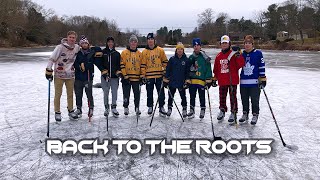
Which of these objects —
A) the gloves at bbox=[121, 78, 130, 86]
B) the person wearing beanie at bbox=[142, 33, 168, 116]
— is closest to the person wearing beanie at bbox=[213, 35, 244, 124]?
the person wearing beanie at bbox=[142, 33, 168, 116]

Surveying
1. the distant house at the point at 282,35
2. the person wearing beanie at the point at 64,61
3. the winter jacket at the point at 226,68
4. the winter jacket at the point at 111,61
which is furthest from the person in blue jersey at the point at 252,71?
the distant house at the point at 282,35

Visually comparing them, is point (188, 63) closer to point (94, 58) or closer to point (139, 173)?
point (94, 58)

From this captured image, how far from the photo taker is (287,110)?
277 inches

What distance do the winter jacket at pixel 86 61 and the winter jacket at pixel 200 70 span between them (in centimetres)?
188

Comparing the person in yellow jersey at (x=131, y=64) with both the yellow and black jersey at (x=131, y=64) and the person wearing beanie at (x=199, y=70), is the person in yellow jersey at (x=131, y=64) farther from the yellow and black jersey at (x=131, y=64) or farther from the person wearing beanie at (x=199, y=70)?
the person wearing beanie at (x=199, y=70)

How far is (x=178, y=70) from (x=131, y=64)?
0.98m

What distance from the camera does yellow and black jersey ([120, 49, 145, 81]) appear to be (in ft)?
20.3

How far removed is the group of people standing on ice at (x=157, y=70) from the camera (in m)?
5.76

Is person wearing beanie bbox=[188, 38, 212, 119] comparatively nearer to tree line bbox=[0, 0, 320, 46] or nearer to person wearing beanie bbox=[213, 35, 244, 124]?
person wearing beanie bbox=[213, 35, 244, 124]

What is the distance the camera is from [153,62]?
6.20 meters

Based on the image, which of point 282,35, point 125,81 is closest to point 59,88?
point 125,81

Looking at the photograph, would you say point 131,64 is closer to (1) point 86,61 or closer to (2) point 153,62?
(2) point 153,62

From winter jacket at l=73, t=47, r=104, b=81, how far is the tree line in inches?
1993

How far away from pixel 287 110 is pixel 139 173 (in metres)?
4.66
